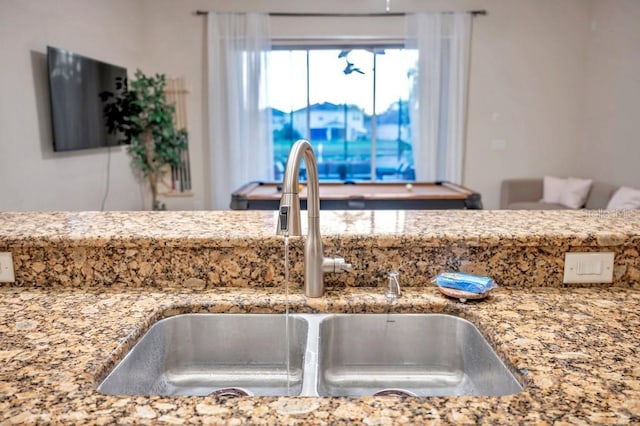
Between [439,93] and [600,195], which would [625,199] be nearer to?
[600,195]

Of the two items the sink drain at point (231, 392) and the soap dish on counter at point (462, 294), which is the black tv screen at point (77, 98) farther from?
the soap dish on counter at point (462, 294)

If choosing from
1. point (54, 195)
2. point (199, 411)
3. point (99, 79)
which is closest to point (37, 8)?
point (99, 79)

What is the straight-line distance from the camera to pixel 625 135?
4602mm

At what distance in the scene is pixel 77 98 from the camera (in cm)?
373

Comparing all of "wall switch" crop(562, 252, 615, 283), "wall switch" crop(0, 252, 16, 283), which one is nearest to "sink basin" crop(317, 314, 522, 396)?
"wall switch" crop(562, 252, 615, 283)

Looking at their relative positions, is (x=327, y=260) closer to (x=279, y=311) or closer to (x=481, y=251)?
(x=279, y=311)

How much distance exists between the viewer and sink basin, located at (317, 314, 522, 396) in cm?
105

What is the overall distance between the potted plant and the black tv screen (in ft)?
0.47

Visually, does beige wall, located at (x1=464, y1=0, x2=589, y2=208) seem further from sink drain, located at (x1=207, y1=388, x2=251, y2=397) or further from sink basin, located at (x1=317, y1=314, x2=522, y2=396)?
sink drain, located at (x1=207, y1=388, x2=251, y2=397)

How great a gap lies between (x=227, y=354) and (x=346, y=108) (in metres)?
4.92

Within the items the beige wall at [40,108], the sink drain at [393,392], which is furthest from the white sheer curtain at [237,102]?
the sink drain at [393,392]

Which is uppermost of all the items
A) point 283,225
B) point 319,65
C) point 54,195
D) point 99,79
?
point 319,65

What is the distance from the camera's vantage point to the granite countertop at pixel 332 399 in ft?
2.15

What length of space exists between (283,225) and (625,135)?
4833 millimetres
